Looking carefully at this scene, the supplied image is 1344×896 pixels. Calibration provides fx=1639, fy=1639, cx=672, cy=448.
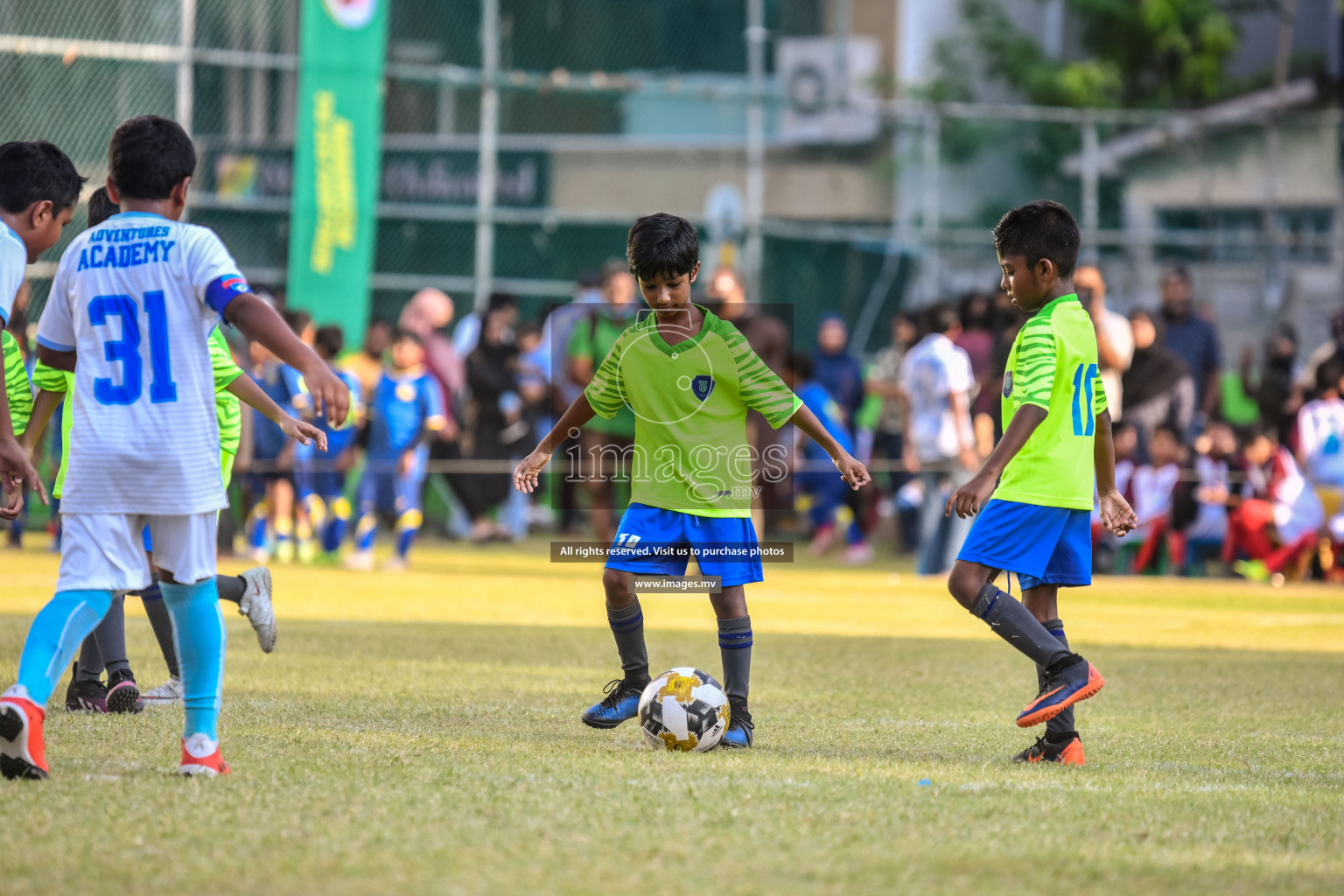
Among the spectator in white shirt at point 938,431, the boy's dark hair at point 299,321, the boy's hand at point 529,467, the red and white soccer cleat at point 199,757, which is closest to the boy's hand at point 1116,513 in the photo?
the boy's hand at point 529,467

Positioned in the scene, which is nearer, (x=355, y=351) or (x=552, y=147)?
(x=355, y=351)

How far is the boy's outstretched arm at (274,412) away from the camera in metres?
5.07

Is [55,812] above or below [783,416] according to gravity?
below

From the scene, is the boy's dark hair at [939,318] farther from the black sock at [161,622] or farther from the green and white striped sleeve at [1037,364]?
the black sock at [161,622]

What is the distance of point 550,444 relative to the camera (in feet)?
18.6

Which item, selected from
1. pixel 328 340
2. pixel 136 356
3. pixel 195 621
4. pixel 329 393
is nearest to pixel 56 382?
pixel 136 356

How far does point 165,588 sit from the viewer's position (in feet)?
14.8

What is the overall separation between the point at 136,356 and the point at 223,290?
0.99 ft

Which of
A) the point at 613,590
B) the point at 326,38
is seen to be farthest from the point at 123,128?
the point at 326,38

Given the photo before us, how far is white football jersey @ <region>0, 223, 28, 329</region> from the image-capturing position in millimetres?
4785

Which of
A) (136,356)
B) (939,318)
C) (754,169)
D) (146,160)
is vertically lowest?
(136,356)

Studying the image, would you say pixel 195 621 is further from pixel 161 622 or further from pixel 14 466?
pixel 161 622

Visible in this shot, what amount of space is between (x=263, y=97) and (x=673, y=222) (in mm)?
14788

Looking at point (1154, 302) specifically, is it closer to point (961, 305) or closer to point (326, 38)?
point (961, 305)
